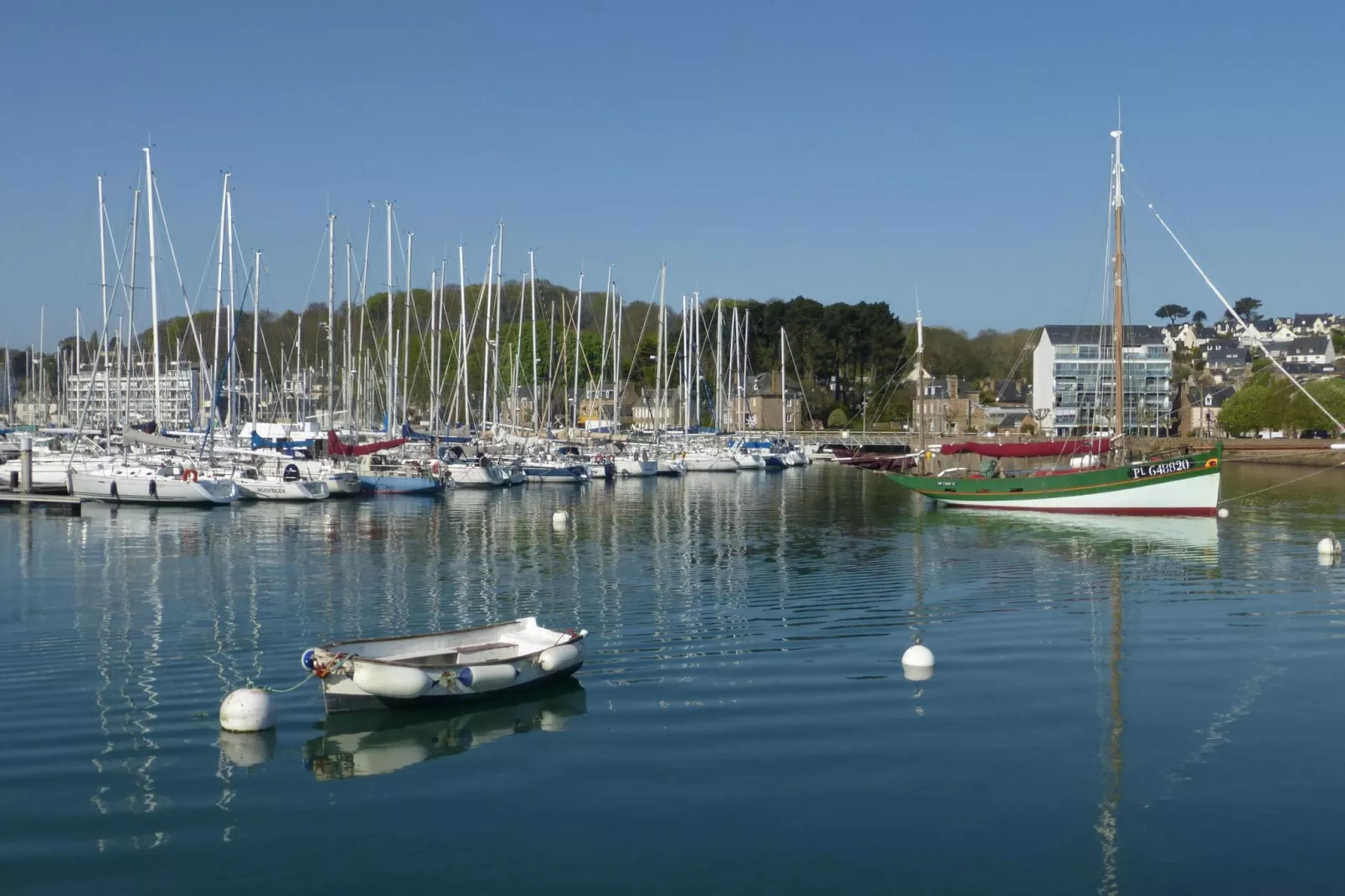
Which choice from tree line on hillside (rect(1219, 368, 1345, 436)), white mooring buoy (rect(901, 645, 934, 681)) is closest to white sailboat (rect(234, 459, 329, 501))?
white mooring buoy (rect(901, 645, 934, 681))

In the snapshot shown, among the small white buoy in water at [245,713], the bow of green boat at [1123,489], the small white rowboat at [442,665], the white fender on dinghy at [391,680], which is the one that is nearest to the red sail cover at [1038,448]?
the bow of green boat at [1123,489]

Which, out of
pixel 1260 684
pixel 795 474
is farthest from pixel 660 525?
pixel 795 474

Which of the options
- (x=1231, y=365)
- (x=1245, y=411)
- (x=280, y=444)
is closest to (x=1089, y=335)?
(x=1245, y=411)

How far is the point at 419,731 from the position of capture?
18688 millimetres

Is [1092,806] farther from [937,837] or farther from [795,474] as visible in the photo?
[795,474]

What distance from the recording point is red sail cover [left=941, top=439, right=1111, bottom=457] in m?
59.5

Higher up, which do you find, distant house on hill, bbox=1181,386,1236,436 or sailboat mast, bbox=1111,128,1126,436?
sailboat mast, bbox=1111,128,1126,436

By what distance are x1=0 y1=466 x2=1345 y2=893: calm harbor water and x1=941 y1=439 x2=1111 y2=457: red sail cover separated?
74.5 ft

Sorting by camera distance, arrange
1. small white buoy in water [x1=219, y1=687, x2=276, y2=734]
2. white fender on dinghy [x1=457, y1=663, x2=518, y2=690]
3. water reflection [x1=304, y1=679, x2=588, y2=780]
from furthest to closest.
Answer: white fender on dinghy [x1=457, y1=663, x2=518, y2=690], small white buoy in water [x1=219, y1=687, x2=276, y2=734], water reflection [x1=304, y1=679, x2=588, y2=780]

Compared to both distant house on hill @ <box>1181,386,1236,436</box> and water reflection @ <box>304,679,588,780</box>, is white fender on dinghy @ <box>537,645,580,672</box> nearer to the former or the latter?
water reflection @ <box>304,679,588,780</box>

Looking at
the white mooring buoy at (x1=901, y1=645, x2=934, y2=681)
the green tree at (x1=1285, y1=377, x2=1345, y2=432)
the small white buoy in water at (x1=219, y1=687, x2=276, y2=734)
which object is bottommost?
the white mooring buoy at (x1=901, y1=645, x2=934, y2=681)

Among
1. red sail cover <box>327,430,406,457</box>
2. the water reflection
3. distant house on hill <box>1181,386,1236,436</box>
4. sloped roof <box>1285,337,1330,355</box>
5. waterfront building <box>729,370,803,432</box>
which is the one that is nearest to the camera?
the water reflection

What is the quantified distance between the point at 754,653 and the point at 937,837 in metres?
9.63

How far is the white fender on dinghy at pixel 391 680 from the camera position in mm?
18359
